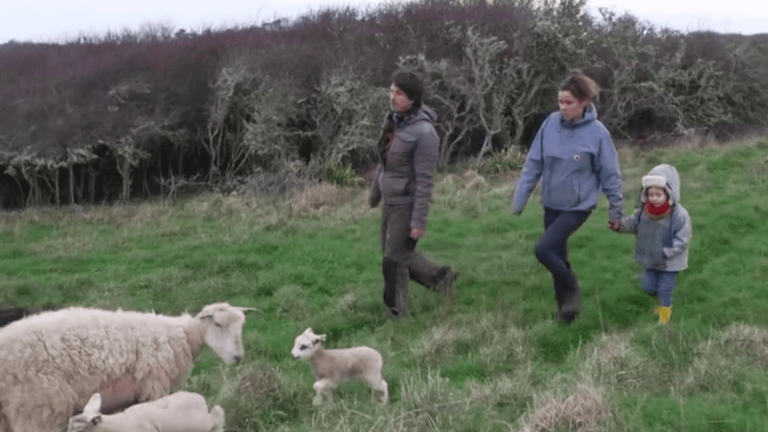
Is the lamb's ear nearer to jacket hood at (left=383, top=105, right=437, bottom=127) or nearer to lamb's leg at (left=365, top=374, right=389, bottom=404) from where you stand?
lamb's leg at (left=365, top=374, right=389, bottom=404)

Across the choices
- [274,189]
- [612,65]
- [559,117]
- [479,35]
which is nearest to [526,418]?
[559,117]

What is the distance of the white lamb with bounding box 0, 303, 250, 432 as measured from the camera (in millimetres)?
3850

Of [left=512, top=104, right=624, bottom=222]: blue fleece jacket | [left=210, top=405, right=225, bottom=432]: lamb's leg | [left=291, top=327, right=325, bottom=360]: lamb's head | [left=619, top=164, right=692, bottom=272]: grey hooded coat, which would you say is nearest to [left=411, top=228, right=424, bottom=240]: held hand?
[left=512, top=104, right=624, bottom=222]: blue fleece jacket

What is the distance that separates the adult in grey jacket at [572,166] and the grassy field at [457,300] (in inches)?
33.7

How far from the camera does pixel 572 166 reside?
5.99m

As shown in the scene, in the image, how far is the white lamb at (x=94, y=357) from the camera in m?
3.85

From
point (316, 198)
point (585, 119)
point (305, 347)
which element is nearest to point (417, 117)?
point (585, 119)

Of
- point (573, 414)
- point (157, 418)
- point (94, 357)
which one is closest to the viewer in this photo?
point (157, 418)

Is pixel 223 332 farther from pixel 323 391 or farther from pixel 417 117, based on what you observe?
pixel 417 117

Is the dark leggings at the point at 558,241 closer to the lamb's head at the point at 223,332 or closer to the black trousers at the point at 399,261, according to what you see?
the black trousers at the point at 399,261

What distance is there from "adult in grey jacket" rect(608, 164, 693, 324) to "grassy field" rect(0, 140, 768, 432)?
0.36m

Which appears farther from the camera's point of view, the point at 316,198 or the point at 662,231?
the point at 316,198

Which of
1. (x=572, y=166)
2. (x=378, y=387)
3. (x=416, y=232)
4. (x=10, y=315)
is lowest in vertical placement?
(x=378, y=387)

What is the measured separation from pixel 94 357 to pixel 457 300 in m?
4.03
